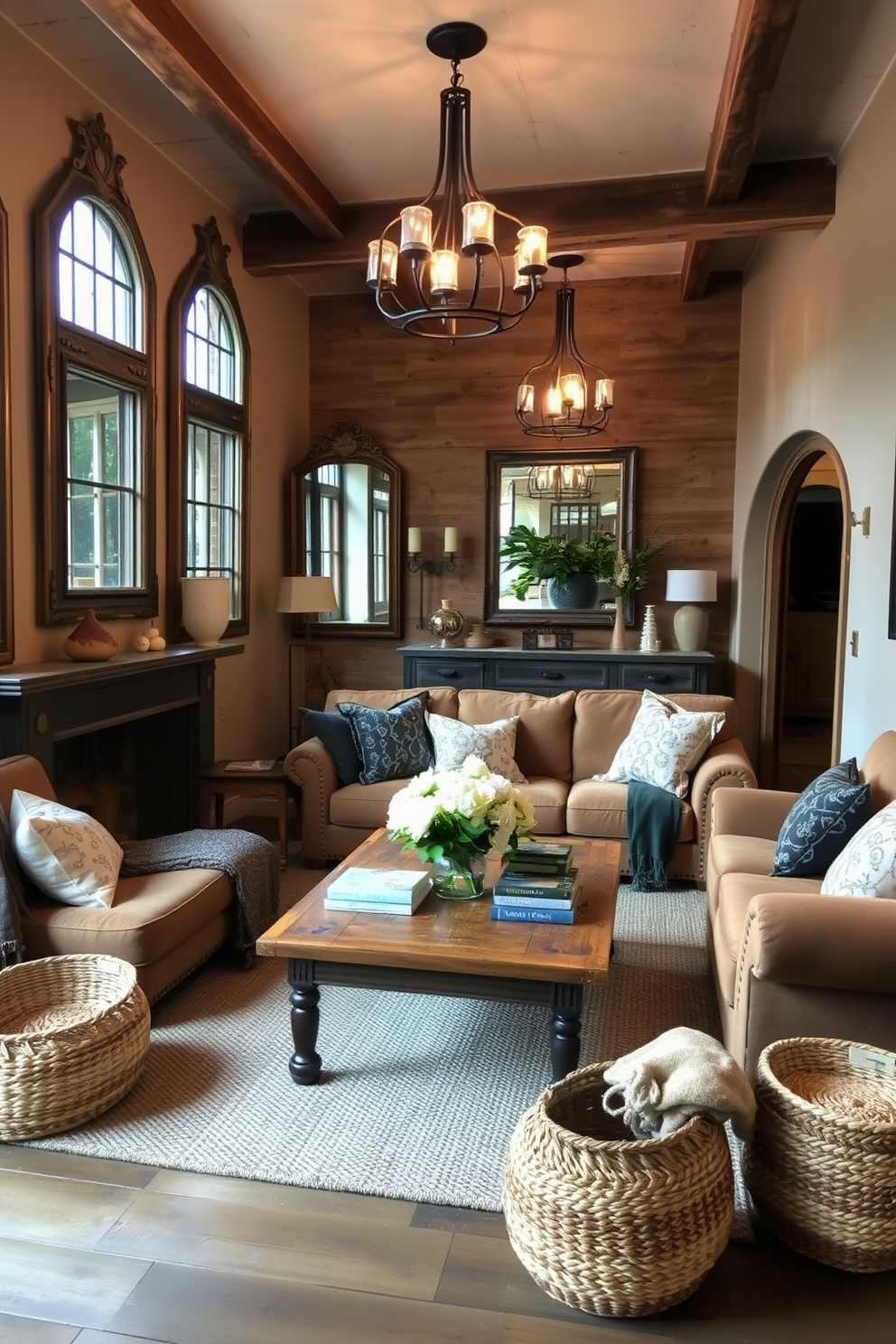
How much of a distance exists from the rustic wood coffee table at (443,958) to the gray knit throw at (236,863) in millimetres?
661

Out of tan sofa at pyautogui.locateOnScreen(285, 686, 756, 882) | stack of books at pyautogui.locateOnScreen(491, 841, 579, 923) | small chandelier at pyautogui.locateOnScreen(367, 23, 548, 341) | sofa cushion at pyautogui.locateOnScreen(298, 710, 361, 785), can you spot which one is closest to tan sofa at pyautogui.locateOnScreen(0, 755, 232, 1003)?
stack of books at pyautogui.locateOnScreen(491, 841, 579, 923)

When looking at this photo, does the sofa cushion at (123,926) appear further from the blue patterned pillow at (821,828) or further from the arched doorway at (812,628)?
the arched doorway at (812,628)

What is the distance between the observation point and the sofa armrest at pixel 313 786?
4457 mm

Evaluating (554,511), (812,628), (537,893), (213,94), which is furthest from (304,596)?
(812,628)

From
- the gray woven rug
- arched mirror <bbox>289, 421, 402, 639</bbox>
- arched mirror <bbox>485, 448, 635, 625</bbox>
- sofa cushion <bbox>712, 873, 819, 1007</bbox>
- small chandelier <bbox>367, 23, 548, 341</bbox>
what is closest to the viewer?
the gray woven rug

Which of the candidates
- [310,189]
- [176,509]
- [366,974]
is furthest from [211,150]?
[366,974]

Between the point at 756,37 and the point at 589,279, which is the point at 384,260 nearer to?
the point at 756,37

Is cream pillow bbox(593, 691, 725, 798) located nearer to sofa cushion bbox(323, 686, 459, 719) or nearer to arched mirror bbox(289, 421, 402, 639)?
sofa cushion bbox(323, 686, 459, 719)

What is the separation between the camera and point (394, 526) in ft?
21.0

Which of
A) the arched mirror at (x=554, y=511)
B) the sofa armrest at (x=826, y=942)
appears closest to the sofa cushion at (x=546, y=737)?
the arched mirror at (x=554, y=511)

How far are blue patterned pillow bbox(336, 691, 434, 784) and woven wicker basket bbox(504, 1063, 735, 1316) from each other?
2791 millimetres

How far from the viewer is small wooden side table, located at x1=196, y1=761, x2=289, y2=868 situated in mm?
4438

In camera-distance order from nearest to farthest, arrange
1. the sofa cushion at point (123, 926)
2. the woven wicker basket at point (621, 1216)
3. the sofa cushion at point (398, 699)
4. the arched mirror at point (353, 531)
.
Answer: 1. the woven wicker basket at point (621, 1216)
2. the sofa cushion at point (123, 926)
3. the sofa cushion at point (398, 699)
4. the arched mirror at point (353, 531)

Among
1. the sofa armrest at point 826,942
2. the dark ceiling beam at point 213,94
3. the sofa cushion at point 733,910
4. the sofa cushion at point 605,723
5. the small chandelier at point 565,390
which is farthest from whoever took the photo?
the small chandelier at point 565,390
